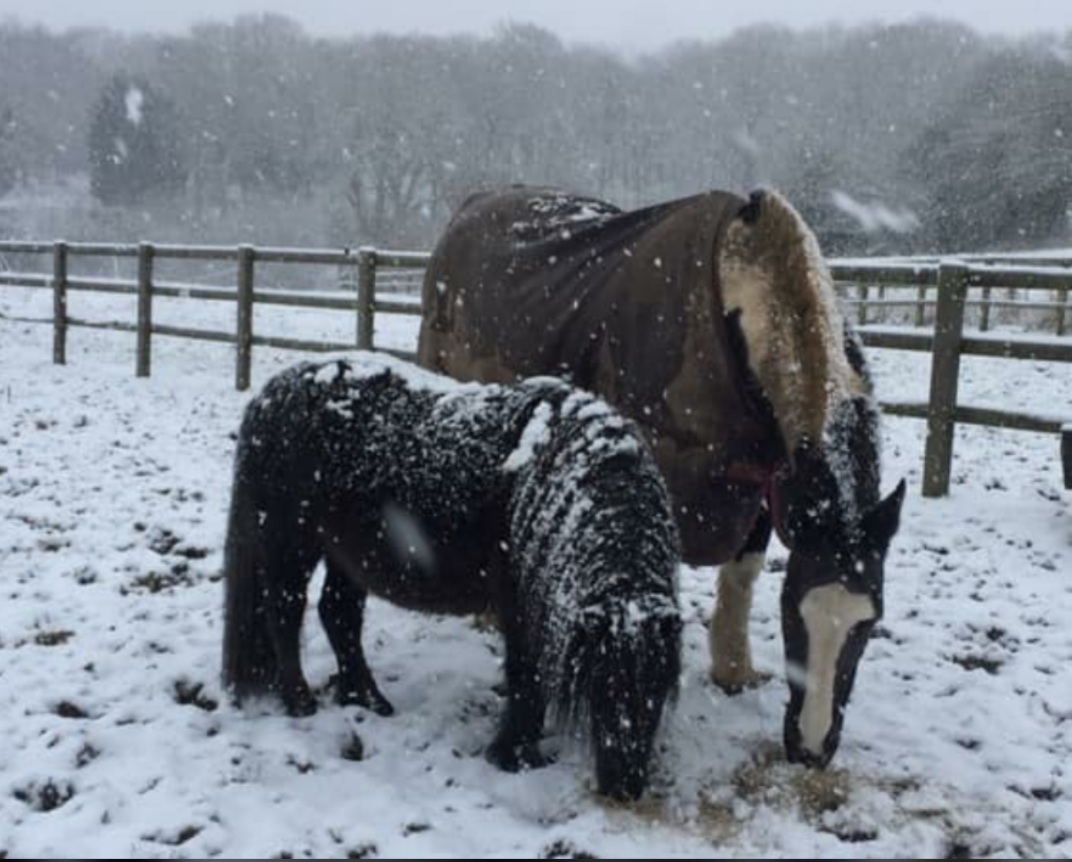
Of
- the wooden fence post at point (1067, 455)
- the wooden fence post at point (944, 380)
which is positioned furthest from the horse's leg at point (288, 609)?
the wooden fence post at point (944, 380)

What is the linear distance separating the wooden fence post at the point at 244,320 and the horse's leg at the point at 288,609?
6.14 m

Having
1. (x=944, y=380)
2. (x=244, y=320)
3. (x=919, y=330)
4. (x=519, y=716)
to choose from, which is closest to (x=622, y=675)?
(x=519, y=716)

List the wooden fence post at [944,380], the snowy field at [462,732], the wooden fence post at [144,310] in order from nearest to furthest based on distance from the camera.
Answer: the snowy field at [462,732], the wooden fence post at [944,380], the wooden fence post at [144,310]

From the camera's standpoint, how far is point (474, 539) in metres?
2.80

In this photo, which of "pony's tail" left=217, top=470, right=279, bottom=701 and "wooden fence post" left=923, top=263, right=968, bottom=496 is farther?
"wooden fence post" left=923, top=263, right=968, bottom=496

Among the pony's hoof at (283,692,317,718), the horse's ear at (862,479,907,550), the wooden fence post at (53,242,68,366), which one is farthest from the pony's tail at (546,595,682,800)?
the wooden fence post at (53,242,68,366)

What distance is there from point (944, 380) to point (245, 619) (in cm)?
411

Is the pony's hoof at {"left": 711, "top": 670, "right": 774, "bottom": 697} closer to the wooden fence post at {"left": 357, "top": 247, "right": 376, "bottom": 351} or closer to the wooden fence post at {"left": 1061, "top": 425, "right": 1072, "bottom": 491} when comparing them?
the wooden fence post at {"left": 1061, "top": 425, "right": 1072, "bottom": 491}

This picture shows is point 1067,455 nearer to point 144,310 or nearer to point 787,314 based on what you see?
point 787,314

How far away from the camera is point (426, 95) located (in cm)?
5338

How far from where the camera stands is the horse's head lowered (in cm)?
260

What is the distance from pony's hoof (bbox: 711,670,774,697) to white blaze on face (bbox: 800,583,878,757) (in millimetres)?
716

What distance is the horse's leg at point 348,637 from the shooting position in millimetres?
3180

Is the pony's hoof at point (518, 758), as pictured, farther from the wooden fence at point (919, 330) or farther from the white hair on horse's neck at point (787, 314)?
the wooden fence at point (919, 330)
